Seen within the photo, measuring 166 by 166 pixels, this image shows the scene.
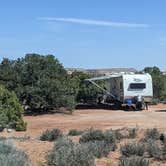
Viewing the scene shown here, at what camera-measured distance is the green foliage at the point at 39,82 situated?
118ft

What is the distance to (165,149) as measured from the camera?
11.8 metres

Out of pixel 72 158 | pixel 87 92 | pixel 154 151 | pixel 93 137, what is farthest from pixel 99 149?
pixel 87 92

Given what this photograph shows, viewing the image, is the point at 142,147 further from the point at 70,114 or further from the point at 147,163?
the point at 70,114

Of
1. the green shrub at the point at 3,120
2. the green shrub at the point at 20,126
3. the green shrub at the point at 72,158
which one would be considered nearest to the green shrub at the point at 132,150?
the green shrub at the point at 72,158

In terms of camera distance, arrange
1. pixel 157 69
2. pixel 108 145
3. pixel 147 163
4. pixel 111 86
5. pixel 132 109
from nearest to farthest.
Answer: pixel 147 163, pixel 108 145, pixel 132 109, pixel 111 86, pixel 157 69

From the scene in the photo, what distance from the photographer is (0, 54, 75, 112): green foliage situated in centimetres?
3600

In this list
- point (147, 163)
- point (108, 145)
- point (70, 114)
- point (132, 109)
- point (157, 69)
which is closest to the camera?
point (147, 163)

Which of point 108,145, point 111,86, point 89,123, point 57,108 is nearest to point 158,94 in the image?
point 111,86

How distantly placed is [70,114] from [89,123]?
273 inches

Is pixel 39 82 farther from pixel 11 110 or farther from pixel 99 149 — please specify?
pixel 99 149

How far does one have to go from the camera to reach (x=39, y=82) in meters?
36.5

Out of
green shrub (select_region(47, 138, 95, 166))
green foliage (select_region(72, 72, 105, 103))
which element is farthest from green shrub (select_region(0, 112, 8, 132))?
green foliage (select_region(72, 72, 105, 103))

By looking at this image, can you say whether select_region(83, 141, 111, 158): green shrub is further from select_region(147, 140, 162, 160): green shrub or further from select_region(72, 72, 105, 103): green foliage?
select_region(72, 72, 105, 103): green foliage

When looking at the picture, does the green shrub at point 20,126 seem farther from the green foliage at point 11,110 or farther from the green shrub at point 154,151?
the green shrub at point 154,151
